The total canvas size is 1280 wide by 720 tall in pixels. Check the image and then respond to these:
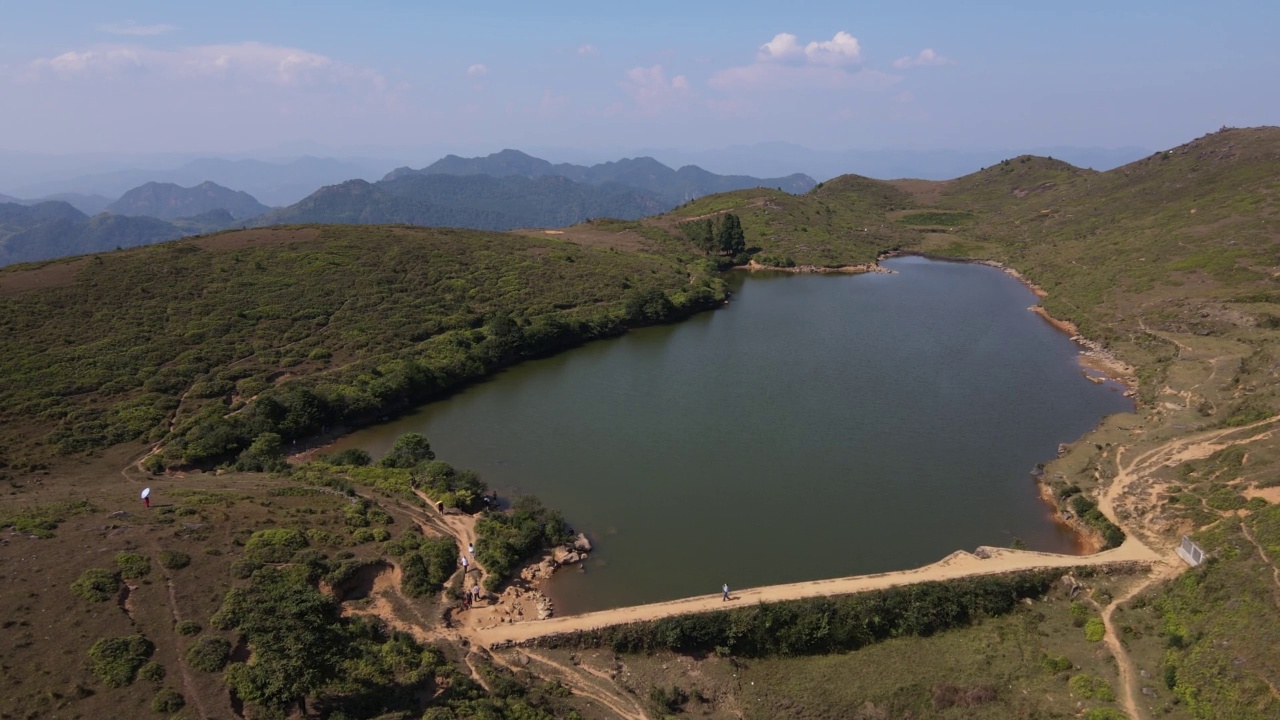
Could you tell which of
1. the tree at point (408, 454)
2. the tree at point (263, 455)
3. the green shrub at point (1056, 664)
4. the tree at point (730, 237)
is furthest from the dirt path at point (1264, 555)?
the tree at point (730, 237)

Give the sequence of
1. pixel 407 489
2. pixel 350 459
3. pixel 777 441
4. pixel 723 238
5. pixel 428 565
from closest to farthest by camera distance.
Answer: pixel 428 565, pixel 407 489, pixel 350 459, pixel 777 441, pixel 723 238

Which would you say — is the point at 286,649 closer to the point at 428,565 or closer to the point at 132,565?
the point at 428,565

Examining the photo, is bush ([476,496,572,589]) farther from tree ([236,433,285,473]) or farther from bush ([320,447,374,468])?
tree ([236,433,285,473])

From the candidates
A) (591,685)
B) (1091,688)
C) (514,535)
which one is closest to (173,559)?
(514,535)

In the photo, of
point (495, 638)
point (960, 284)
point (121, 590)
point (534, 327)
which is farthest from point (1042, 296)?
point (121, 590)

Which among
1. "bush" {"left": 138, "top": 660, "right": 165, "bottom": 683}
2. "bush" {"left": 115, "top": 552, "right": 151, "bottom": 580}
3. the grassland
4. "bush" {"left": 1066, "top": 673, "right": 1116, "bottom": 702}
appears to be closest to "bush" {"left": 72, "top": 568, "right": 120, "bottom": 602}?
the grassland
